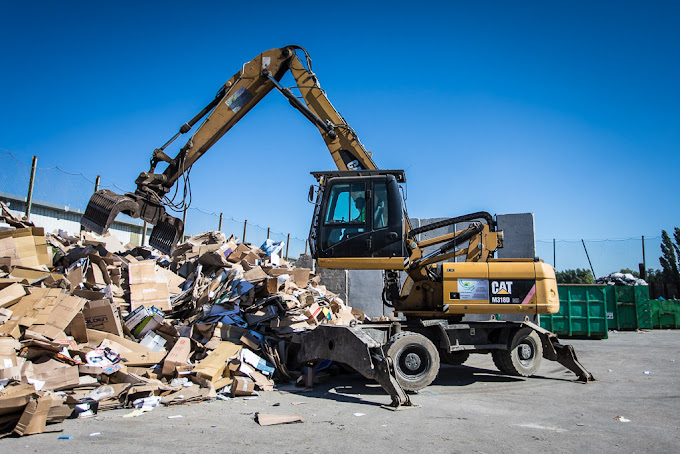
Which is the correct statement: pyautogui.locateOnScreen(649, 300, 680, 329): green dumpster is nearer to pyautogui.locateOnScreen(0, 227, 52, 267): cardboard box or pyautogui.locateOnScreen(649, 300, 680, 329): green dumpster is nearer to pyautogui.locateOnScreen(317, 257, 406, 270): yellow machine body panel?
pyautogui.locateOnScreen(317, 257, 406, 270): yellow machine body panel

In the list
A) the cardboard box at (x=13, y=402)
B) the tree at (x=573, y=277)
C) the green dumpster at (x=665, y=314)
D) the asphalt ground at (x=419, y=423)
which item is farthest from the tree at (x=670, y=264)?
the cardboard box at (x=13, y=402)

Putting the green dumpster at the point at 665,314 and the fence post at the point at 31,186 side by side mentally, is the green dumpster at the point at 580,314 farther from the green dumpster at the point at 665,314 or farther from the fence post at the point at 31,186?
the fence post at the point at 31,186

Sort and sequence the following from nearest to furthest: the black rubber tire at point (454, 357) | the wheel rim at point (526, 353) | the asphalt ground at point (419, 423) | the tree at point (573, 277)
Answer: the asphalt ground at point (419, 423), the wheel rim at point (526, 353), the black rubber tire at point (454, 357), the tree at point (573, 277)

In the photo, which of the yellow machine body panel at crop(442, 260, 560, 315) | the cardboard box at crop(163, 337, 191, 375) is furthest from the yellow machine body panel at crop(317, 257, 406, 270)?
the cardboard box at crop(163, 337, 191, 375)

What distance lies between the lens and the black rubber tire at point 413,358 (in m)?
7.28

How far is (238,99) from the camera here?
8695 mm

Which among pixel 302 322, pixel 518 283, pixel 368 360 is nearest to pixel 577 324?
pixel 518 283

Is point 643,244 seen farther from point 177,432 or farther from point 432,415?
point 177,432

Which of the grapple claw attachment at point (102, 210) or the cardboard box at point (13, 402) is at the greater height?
the grapple claw attachment at point (102, 210)

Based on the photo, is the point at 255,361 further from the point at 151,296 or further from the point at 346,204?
the point at 346,204

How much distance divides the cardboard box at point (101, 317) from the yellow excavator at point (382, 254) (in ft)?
3.97

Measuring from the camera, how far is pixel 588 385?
26.5ft

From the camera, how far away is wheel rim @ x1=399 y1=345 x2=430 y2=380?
7391 millimetres

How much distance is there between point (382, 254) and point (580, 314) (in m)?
9.98
